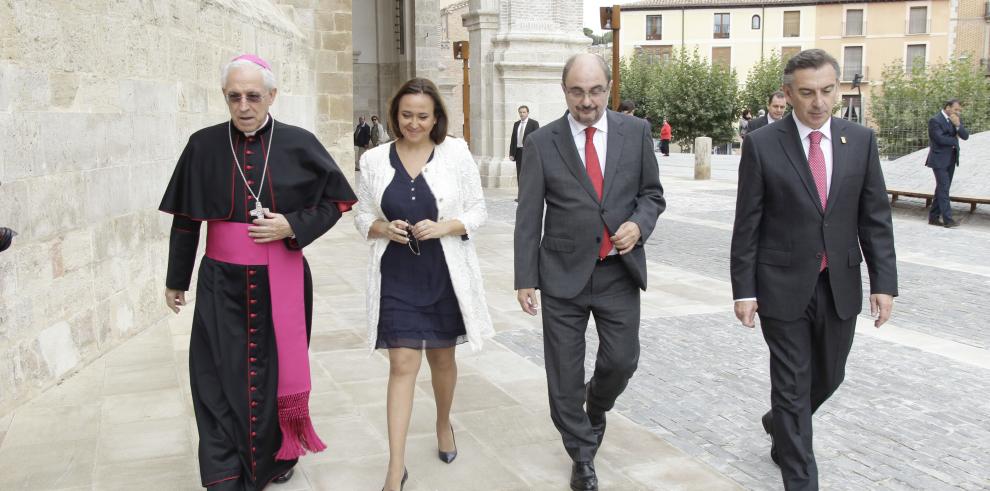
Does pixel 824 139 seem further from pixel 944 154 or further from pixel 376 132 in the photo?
pixel 376 132

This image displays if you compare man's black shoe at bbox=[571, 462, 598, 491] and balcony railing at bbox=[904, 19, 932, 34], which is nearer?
→ man's black shoe at bbox=[571, 462, 598, 491]

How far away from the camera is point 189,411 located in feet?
16.9

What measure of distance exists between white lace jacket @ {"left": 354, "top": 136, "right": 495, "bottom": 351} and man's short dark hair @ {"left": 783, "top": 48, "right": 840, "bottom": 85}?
4.39 ft

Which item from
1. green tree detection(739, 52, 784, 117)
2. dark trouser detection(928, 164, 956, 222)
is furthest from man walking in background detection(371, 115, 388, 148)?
green tree detection(739, 52, 784, 117)

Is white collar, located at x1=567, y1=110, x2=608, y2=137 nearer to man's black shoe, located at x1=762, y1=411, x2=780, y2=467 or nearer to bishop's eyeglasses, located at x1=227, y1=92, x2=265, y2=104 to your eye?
bishop's eyeglasses, located at x1=227, y1=92, x2=265, y2=104

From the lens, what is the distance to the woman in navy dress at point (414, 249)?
395 centimetres

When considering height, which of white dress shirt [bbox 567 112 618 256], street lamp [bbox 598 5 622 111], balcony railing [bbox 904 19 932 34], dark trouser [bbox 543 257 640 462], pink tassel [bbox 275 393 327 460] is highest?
balcony railing [bbox 904 19 932 34]

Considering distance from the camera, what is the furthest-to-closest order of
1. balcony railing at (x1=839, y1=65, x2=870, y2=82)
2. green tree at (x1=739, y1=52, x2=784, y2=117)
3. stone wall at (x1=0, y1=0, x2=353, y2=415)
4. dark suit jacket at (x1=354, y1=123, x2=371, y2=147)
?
balcony railing at (x1=839, y1=65, x2=870, y2=82) < green tree at (x1=739, y1=52, x2=784, y2=117) < dark suit jacket at (x1=354, y1=123, x2=371, y2=147) < stone wall at (x1=0, y1=0, x2=353, y2=415)

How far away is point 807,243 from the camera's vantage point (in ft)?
12.2

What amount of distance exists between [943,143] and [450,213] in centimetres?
1186

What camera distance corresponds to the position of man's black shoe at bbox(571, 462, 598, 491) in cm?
397

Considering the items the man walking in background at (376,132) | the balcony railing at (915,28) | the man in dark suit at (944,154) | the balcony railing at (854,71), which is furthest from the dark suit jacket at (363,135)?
the balcony railing at (915,28)

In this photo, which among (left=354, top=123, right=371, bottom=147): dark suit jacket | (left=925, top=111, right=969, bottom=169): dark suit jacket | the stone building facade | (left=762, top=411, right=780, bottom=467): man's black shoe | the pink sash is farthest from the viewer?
(left=354, top=123, right=371, bottom=147): dark suit jacket

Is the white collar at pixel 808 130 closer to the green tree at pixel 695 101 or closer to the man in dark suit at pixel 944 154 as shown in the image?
the man in dark suit at pixel 944 154
